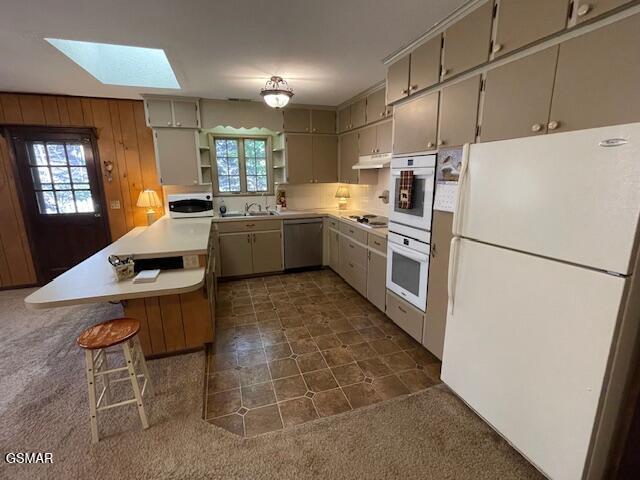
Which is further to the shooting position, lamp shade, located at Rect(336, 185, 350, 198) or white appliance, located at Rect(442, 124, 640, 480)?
lamp shade, located at Rect(336, 185, 350, 198)

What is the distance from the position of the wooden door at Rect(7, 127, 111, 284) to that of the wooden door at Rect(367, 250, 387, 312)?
3.70 metres

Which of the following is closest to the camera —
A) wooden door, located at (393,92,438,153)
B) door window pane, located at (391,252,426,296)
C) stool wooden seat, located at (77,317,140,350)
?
stool wooden seat, located at (77,317,140,350)

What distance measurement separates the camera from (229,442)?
172 cm

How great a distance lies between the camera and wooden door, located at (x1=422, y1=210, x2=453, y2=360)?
216 cm

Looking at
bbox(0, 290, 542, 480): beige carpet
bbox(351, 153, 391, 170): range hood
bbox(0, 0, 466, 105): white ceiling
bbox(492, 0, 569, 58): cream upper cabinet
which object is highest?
bbox(0, 0, 466, 105): white ceiling

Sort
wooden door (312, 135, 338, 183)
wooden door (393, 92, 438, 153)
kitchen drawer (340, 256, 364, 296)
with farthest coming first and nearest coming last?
wooden door (312, 135, 338, 183), kitchen drawer (340, 256, 364, 296), wooden door (393, 92, 438, 153)

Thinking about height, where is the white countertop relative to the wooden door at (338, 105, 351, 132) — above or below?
below

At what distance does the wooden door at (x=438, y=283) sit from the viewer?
216 cm

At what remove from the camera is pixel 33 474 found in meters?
1.53

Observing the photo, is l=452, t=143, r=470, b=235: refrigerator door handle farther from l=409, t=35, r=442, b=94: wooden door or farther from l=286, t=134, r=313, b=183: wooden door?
l=286, t=134, r=313, b=183: wooden door

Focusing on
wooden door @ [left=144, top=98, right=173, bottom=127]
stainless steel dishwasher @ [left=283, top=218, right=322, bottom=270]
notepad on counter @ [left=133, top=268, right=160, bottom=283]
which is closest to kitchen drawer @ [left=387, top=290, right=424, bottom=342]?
stainless steel dishwasher @ [left=283, top=218, right=322, bottom=270]

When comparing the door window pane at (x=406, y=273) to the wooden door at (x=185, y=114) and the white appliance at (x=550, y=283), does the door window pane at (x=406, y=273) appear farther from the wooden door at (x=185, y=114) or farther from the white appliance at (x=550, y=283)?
the wooden door at (x=185, y=114)

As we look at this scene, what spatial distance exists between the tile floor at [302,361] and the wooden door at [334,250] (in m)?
0.74

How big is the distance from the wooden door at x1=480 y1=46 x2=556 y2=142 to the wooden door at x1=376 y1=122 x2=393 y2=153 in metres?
1.57
